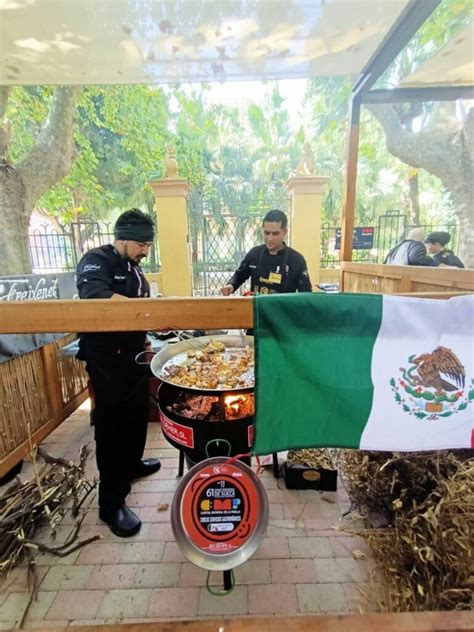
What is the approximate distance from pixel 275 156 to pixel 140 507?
823 inches

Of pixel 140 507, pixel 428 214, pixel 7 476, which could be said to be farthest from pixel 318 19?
pixel 428 214

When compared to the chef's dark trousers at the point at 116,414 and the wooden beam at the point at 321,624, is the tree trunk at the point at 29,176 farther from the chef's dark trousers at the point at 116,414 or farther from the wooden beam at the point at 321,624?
the wooden beam at the point at 321,624

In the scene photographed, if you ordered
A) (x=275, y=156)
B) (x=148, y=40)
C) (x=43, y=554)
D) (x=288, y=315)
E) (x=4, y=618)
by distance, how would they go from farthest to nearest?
(x=275, y=156)
(x=148, y=40)
(x=43, y=554)
(x=4, y=618)
(x=288, y=315)

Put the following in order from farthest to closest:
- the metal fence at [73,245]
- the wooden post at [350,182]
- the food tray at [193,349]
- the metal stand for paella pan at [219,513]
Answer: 1. the metal fence at [73,245]
2. the wooden post at [350,182]
3. the food tray at [193,349]
4. the metal stand for paella pan at [219,513]

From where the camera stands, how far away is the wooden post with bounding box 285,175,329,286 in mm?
6109

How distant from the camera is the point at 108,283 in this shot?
5.66ft

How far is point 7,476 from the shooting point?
2250 mm

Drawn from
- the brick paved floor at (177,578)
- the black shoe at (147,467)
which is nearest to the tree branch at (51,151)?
the black shoe at (147,467)

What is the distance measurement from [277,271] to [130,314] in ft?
6.40

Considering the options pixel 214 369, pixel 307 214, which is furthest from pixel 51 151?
pixel 214 369

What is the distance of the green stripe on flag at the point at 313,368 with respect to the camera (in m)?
1.03

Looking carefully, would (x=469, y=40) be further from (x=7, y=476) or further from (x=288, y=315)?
(x=7, y=476)

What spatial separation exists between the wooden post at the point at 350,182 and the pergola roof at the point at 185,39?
0.73 m

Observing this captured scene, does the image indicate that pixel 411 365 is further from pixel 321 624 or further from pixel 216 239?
pixel 216 239
